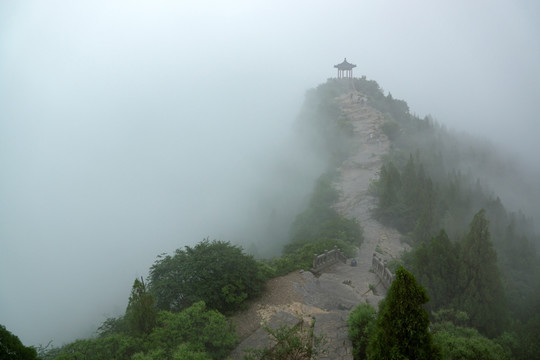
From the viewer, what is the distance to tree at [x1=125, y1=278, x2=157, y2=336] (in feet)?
42.4

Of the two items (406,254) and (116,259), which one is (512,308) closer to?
(406,254)

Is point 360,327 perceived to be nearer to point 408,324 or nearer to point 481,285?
point 408,324

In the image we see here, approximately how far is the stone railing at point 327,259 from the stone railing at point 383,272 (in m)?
2.48

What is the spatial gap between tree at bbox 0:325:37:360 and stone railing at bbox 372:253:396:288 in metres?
17.3

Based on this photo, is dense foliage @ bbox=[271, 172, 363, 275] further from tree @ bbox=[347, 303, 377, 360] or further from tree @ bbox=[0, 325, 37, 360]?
tree @ bbox=[0, 325, 37, 360]

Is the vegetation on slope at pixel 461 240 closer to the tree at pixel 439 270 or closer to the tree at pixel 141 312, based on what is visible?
the tree at pixel 439 270

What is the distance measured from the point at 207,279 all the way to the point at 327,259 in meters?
9.71

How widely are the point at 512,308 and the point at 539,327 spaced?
965 centimetres

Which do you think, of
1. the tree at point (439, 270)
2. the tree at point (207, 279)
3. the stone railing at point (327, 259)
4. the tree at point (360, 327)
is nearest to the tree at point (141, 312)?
the tree at point (207, 279)

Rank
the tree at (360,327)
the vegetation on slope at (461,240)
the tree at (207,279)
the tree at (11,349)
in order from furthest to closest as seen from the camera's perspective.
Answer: the vegetation on slope at (461,240), the tree at (207,279), the tree at (360,327), the tree at (11,349)

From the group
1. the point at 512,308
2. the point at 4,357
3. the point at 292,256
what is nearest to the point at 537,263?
the point at 512,308

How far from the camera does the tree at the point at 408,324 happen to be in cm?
698

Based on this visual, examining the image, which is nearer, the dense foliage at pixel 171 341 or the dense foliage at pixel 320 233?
the dense foliage at pixel 171 341

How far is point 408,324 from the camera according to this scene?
700 cm
